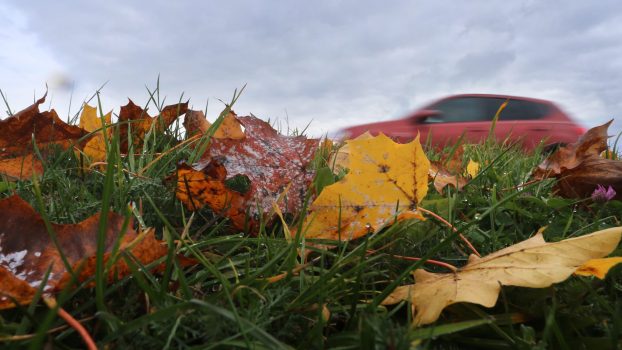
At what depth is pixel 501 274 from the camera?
705 mm

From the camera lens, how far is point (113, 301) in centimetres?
67

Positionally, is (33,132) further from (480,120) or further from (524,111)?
(524,111)

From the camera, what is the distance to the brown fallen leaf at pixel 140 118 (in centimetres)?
150

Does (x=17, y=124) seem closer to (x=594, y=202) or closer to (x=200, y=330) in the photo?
(x=200, y=330)

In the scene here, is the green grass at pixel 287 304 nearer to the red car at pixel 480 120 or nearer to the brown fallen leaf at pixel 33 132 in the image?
the brown fallen leaf at pixel 33 132

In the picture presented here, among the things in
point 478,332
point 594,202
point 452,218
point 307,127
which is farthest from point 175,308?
point 307,127

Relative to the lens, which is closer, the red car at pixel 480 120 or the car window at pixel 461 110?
the red car at pixel 480 120

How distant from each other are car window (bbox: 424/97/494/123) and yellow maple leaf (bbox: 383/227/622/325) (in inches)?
271

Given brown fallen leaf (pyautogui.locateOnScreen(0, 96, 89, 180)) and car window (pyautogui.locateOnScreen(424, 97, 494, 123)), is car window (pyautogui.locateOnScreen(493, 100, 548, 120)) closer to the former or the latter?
car window (pyautogui.locateOnScreen(424, 97, 494, 123))

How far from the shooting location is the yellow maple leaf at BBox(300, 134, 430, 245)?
→ 2.79 feet

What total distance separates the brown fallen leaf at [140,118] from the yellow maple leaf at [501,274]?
1.03m

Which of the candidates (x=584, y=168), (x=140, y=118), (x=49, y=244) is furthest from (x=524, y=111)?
(x=49, y=244)

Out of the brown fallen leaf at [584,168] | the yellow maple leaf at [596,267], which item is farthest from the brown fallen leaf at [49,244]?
the brown fallen leaf at [584,168]

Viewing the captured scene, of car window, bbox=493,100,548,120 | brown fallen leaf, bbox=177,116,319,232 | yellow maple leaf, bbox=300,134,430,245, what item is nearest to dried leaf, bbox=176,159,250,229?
brown fallen leaf, bbox=177,116,319,232
